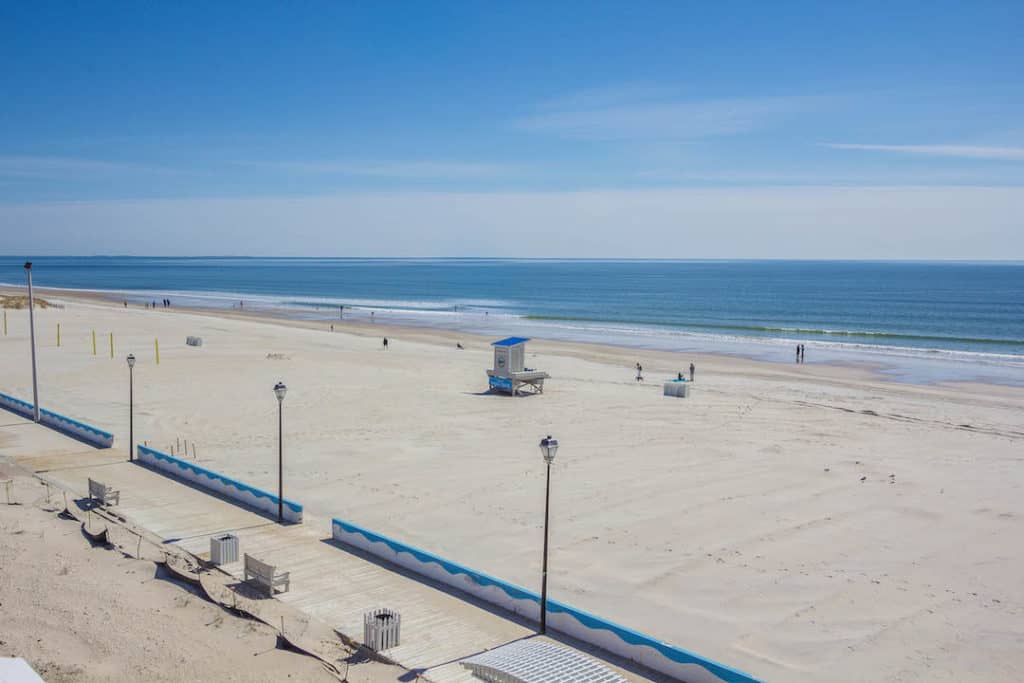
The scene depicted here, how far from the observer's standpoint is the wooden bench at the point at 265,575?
40.1ft

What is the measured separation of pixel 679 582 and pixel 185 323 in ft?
181

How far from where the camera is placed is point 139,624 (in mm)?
11203

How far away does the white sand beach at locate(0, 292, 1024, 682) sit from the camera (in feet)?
41.4

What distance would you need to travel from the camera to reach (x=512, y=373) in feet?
104

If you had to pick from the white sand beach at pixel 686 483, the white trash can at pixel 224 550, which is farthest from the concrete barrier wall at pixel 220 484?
the white trash can at pixel 224 550

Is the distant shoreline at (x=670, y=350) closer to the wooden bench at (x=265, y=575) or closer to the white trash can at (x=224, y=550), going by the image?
the white trash can at (x=224, y=550)

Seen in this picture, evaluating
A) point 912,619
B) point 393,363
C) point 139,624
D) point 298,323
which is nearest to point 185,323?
point 298,323

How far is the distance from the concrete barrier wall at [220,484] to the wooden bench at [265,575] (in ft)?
11.4

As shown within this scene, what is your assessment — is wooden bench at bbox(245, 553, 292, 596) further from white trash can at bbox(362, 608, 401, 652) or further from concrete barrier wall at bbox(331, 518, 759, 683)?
white trash can at bbox(362, 608, 401, 652)

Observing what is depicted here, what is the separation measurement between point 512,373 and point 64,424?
15497mm

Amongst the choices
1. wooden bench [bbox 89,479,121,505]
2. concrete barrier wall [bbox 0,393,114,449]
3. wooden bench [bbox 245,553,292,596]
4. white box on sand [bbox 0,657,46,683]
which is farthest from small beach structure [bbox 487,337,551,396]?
white box on sand [bbox 0,657,46,683]

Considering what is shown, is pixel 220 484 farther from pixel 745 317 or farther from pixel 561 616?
pixel 745 317

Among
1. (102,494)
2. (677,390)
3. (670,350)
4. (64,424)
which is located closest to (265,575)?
(102,494)

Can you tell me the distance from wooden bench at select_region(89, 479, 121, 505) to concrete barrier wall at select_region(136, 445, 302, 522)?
1.92 meters
